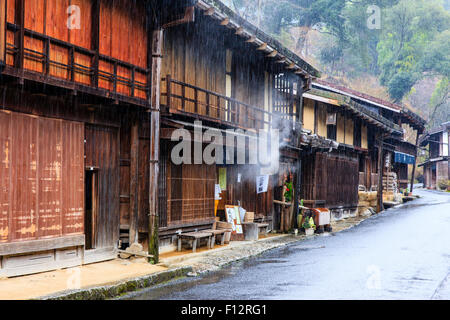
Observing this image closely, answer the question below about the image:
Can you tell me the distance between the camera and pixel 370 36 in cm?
6131

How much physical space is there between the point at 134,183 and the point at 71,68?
12.3 ft

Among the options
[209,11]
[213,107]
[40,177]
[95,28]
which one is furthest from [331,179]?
[40,177]

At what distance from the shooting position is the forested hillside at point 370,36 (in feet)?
169

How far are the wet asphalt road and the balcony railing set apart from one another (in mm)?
5013

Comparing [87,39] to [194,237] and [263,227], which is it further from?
[263,227]

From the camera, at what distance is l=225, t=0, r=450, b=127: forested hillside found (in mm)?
51469

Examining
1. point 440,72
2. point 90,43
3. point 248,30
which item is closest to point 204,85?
point 248,30

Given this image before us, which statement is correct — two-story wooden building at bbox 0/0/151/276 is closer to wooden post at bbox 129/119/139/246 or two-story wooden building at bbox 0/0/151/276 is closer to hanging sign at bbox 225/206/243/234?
wooden post at bbox 129/119/139/246

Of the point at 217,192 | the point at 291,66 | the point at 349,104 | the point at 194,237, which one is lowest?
the point at 194,237

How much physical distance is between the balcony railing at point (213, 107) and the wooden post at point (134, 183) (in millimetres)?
1225

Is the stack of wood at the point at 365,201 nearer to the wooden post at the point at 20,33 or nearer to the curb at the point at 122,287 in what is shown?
the curb at the point at 122,287

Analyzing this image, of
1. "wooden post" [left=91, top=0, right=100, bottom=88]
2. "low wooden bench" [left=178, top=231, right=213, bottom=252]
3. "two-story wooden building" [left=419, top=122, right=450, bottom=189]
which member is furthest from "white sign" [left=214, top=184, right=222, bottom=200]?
"two-story wooden building" [left=419, top=122, right=450, bottom=189]
